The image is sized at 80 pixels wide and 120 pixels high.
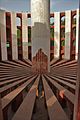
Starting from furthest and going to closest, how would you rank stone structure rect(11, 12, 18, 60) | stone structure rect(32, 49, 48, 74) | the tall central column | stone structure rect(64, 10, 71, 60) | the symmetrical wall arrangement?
stone structure rect(11, 12, 18, 60), stone structure rect(64, 10, 71, 60), the symmetrical wall arrangement, stone structure rect(32, 49, 48, 74), the tall central column

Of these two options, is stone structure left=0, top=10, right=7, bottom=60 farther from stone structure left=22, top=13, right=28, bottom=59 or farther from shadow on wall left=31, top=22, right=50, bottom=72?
shadow on wall left=31, top=22, right=50, bottom=72

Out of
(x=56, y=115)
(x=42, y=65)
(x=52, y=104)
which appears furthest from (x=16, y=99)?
(x=42, y=65)

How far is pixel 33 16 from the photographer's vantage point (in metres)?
11.5

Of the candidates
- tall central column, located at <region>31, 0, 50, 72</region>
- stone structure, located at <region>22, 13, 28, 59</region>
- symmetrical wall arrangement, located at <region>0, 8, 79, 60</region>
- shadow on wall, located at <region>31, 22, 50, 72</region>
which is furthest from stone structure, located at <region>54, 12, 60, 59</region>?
shadow on wall, located at <region>31, 22, 50, 72</region>

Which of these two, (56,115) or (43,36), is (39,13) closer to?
(43,36)

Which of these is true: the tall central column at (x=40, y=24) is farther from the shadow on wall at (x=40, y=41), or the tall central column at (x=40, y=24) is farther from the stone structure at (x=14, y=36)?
the stone structure at (x=14, y=36)

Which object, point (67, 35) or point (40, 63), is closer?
point (40, 63)

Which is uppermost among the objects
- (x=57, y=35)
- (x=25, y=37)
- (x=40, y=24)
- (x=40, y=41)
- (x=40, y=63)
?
(x=57, y=35)

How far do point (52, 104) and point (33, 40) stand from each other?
6740mm

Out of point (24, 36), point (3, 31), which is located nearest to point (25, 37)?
point (24, 36)

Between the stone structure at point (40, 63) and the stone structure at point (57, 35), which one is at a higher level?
the stone structure at point (57, 35)

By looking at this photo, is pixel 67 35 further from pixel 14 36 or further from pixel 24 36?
pixel 14 36

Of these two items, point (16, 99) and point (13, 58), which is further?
point (13, 58)

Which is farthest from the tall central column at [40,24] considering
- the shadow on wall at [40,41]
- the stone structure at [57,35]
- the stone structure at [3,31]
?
the stone structure at [57,35]
